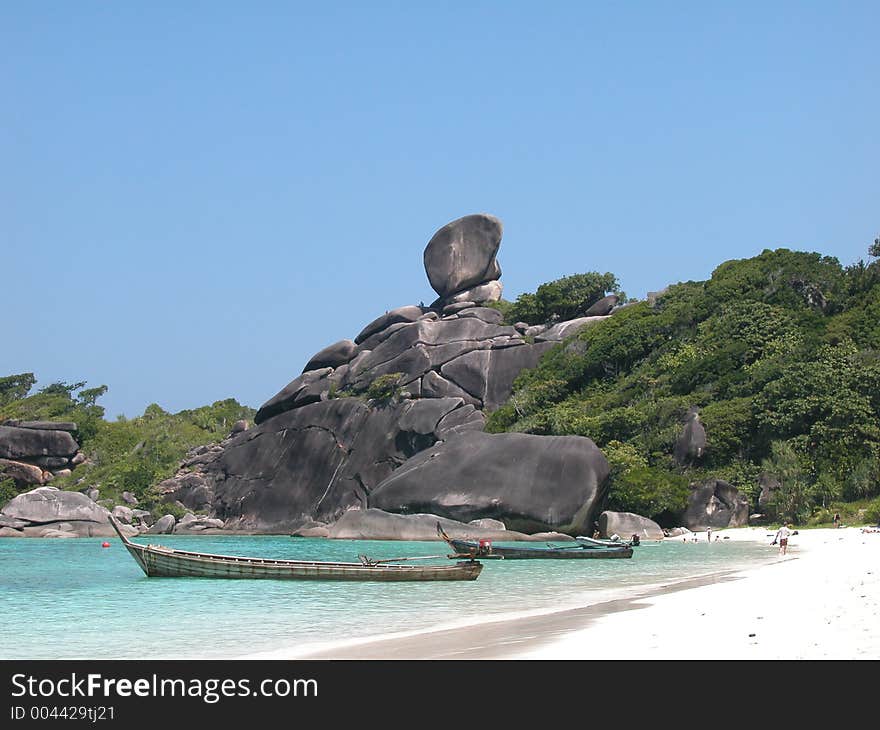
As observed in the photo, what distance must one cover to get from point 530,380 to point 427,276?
709 inches

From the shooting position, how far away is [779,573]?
768 inches

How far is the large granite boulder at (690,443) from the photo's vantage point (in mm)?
46594

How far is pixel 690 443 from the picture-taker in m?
46.9

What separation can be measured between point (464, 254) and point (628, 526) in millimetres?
36407

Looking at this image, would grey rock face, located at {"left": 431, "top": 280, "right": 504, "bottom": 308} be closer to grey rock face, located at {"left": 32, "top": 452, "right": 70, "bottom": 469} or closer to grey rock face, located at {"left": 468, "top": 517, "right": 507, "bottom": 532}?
grey rock face, located at {"left": 32, "top": 452, "right": 70, "bottom": 469}

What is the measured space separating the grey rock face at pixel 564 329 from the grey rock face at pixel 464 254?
375 inches

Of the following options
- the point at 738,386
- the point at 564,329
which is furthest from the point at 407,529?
the point at 564,329

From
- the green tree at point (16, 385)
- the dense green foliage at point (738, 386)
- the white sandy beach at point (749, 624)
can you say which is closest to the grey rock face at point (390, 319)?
the dense green foliage at point (738, 386)

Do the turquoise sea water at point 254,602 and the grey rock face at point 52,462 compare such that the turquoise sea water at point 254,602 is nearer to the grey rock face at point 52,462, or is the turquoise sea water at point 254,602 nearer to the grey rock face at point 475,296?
the grey rock face at point 52,462

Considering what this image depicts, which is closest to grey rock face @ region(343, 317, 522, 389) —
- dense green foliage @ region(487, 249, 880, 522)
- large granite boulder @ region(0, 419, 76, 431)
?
dense green foliage @ region(487, 249, 880, 522)

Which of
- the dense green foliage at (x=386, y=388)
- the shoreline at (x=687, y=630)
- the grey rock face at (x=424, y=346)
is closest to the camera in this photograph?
the shoreline at (x=687, y=630)

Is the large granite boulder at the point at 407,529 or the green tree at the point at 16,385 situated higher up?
the green tree at the point at 16,385
